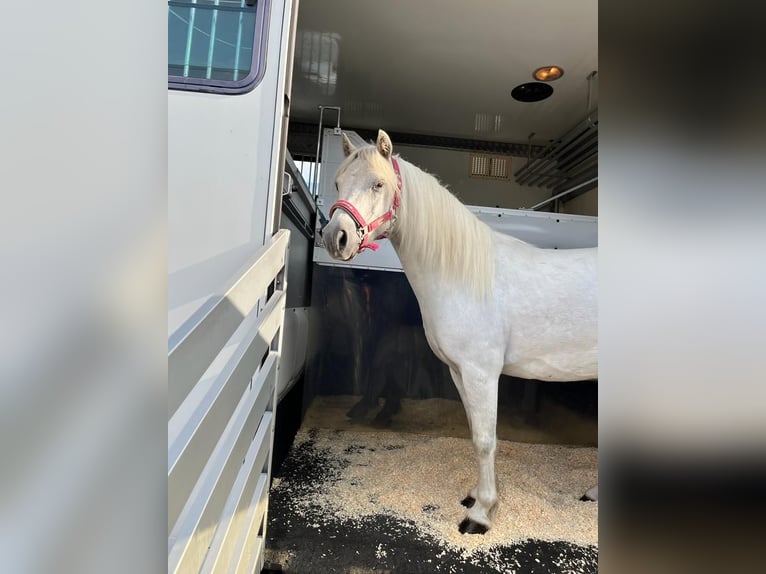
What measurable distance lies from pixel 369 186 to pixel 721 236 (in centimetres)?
126

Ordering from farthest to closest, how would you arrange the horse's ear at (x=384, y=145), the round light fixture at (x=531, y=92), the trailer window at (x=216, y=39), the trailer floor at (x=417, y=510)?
the round light fixture at (x=531, y=92)
the horse's ear at (x=384, y=145)
the trailer floor at (x=417, y=510)
the trailer window at (x=216, y=39)

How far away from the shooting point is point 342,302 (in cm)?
237

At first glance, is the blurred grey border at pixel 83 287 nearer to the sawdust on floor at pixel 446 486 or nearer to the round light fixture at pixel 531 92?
the sawdust on floor at pixel 446 486

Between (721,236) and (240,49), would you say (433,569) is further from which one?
(240,49)

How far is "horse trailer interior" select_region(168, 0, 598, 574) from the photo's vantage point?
2.58 ft

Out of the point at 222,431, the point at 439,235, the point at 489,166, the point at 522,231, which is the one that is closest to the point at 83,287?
the point at 222,431

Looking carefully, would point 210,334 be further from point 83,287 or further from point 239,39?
point 239,39

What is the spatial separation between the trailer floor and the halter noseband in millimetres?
967

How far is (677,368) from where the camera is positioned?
0.21m

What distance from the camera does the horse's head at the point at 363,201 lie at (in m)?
1.32

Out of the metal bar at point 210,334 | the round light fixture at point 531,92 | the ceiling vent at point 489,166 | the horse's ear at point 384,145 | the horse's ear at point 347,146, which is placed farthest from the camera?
the ceiling vent at point 489,166

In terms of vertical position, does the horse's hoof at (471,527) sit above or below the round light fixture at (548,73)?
below

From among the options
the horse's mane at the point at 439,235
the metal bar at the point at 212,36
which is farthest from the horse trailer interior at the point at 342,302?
the horse's mane at the point at 439,235

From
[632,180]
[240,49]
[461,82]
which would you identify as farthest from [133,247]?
[461,82]
